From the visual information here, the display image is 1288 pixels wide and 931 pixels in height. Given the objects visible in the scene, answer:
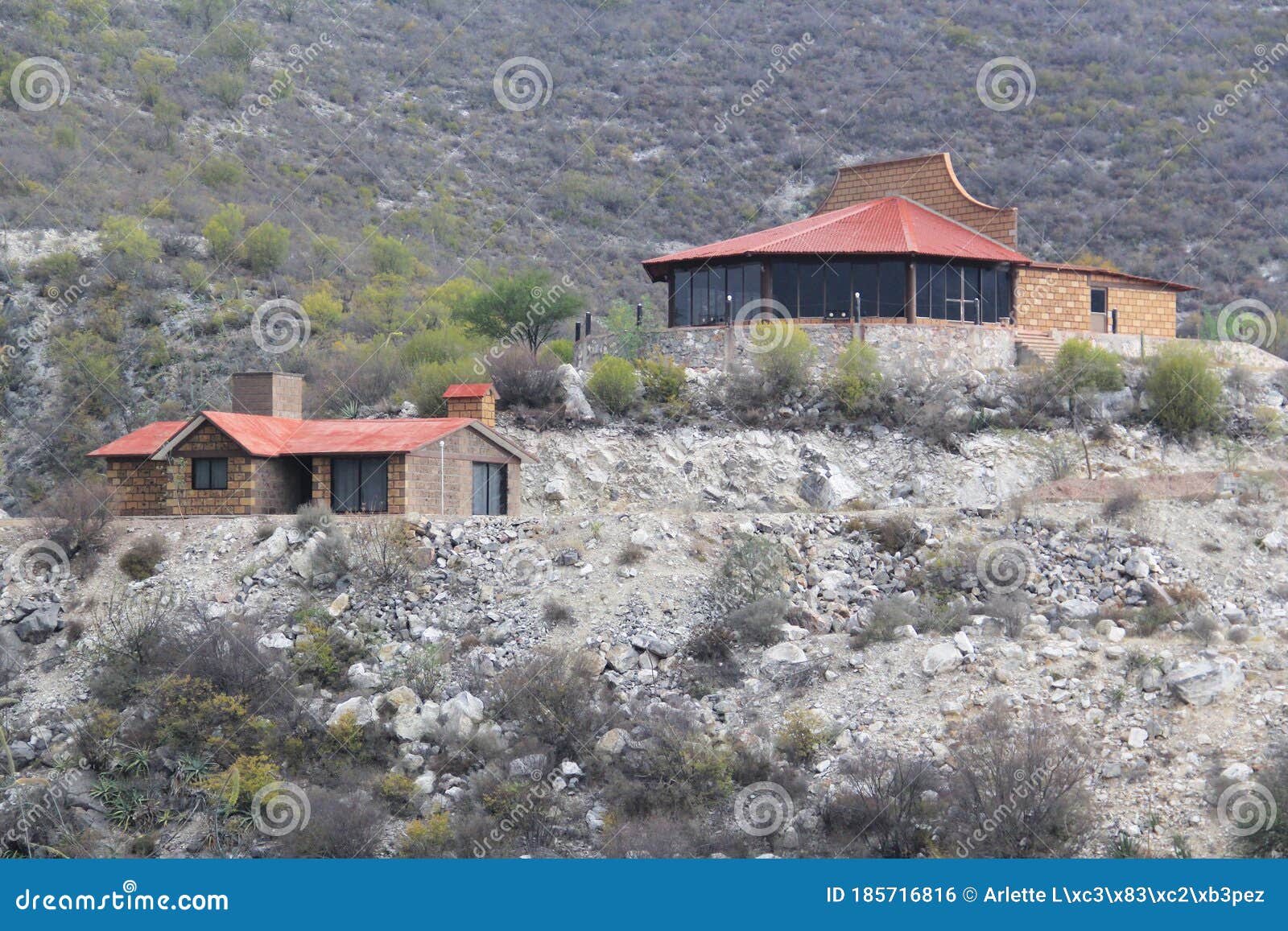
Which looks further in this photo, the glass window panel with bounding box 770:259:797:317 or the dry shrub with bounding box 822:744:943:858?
the glass window panel with bounding box 770:259:797:317

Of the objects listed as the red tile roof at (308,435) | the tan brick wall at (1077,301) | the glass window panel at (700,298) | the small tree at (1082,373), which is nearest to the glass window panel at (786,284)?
the glass window panel at (700,298)

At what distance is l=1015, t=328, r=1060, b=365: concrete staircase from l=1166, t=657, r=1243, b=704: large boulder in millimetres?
18930

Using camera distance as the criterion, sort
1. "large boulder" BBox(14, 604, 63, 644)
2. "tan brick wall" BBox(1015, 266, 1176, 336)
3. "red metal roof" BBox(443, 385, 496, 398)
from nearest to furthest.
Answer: "large boulder" BBox(14, 604, 63, 644), "red metal roof" BBox(443, 385, 496, 398), "tan brick wall" BBox(1015, 266, 1176, 336)

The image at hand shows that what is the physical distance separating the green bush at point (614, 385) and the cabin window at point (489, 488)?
4822 mm

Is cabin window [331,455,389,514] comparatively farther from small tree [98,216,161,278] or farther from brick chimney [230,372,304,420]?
small tree [98,216,161,278]

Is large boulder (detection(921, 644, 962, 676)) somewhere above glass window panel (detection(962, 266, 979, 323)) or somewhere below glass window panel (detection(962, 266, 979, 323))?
below

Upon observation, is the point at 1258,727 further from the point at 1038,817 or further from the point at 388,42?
the point at 388,42

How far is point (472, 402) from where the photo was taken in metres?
39.5

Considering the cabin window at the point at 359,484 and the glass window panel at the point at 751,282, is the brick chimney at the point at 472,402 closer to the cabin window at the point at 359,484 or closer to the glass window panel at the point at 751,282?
the cabin window at the point at 359,484

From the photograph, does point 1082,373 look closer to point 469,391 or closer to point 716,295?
point 716,295

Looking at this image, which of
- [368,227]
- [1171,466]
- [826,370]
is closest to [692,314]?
[826,370]

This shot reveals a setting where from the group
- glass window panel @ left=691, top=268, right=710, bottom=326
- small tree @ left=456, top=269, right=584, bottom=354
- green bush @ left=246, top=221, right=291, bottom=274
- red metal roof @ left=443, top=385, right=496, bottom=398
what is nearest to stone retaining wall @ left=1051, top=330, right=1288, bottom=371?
glass window panel @ left=691, top=268, right=710, bottom=326

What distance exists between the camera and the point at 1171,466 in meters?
42.2

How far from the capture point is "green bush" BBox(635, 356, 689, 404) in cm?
4306
